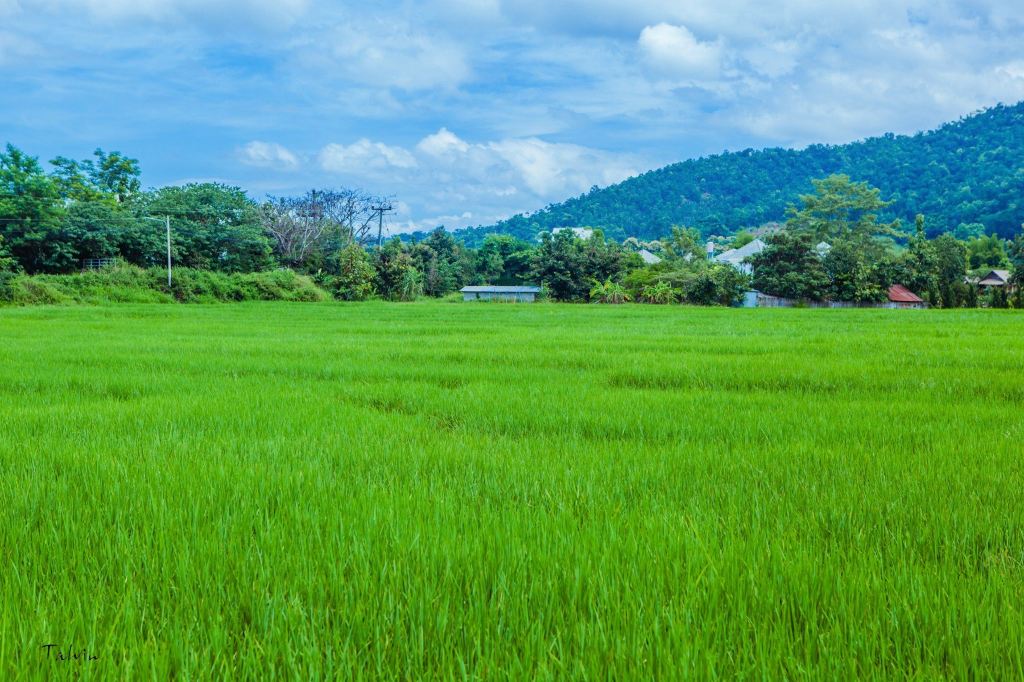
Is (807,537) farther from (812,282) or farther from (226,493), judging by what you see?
(812,282)

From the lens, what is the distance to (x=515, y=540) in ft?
6.71

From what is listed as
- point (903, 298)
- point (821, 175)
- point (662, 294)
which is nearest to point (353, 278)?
point (662, 294)

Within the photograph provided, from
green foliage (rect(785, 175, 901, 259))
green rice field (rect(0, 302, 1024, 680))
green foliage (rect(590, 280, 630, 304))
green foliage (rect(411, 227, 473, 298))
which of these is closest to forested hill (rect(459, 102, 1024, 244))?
green foliage (rect(785, 175, 901, 259))

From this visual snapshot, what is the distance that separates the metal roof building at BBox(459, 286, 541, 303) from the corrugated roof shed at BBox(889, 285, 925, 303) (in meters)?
28.0

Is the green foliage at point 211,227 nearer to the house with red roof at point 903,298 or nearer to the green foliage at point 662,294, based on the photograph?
the green foliage at point 662,294

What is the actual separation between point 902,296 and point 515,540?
54034 mm

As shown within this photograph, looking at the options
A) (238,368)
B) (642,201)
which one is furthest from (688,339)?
(642,201)

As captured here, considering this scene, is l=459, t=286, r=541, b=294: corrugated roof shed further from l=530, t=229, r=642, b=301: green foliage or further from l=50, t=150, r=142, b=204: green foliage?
l=50, t=150, r=142, b=204: green foliage

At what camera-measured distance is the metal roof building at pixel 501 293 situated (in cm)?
5858

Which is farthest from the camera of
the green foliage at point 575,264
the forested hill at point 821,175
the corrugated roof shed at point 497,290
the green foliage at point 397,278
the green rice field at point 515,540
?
the forested hill at point 821,175

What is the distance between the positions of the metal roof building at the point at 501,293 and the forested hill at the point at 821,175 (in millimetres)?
51794

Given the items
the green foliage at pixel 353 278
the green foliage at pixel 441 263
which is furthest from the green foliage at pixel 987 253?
the green foliage at pixel 353 278

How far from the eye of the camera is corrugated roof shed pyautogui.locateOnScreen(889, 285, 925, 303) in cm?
4688

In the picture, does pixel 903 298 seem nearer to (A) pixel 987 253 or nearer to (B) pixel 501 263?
(A) pixel 987 253
